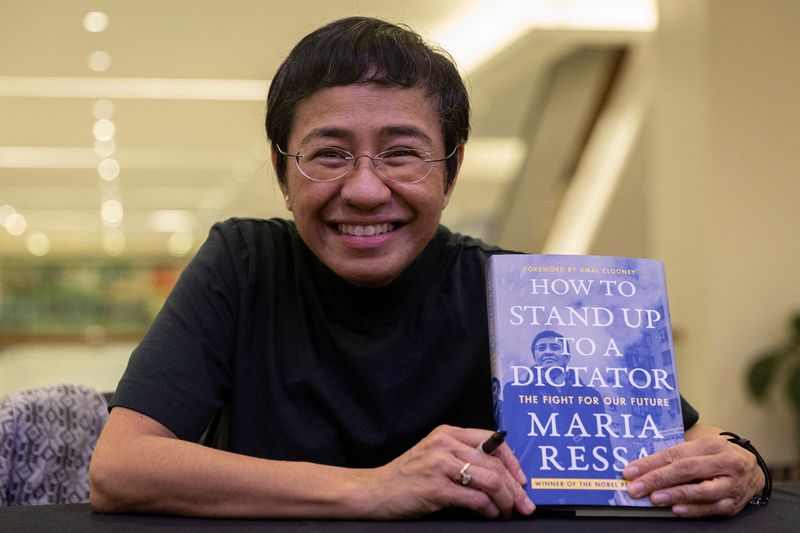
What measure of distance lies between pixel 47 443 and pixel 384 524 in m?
0.62

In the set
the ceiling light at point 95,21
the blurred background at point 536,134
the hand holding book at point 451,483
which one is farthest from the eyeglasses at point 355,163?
the ceiling light at point 95,21

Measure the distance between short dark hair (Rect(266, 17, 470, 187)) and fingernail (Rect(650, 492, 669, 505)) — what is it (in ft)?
1.91

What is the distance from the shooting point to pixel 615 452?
3.48 feet

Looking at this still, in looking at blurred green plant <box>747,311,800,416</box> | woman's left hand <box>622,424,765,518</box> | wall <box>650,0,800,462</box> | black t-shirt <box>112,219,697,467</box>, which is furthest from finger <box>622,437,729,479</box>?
wall <box>650,0,800,462</box>

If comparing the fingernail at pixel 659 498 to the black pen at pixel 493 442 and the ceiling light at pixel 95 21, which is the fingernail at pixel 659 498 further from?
the ceiling light at pixel 95 21

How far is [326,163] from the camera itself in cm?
129

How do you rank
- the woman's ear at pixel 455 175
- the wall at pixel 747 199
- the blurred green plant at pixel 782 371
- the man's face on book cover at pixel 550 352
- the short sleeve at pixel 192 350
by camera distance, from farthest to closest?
the wall at pixel 747 199, the blurred green plant at pixel 782 371, the woman's ear at pixel 455 175, the short sleeve at pixel 192 350, the man's face on book cover at pixel 550 352

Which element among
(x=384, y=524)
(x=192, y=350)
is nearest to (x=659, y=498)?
(x=384, y=524)

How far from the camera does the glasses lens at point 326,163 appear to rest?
4.21ft

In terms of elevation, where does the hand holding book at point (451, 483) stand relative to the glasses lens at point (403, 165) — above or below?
below

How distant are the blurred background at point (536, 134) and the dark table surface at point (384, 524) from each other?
0.67 metres

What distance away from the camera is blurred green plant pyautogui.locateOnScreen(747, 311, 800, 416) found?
4684mm

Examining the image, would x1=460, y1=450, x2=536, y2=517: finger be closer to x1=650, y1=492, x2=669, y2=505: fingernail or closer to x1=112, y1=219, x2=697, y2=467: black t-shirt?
x1=650, y1=492, x2=669, y2=505: fingernail

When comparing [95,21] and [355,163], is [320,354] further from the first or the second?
[95,21]
